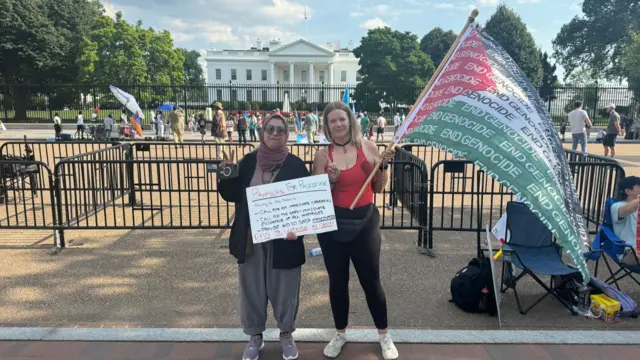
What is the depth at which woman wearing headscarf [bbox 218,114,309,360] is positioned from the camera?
3.18 meters

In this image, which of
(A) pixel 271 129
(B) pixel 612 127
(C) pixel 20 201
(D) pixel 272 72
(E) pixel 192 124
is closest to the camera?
(A) pixel 271 129

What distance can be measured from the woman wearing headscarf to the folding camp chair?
2.21m

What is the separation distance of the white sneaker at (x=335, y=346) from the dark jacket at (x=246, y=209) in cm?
73

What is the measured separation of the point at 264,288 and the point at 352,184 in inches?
39.3

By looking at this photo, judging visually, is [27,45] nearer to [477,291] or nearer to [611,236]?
[477,291]

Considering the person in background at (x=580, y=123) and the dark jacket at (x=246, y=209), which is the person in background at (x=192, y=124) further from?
the dark jacket at (x=246, y=209)

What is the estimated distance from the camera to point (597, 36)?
66062 millimetres

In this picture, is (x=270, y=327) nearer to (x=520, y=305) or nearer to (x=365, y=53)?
(x=520, y=305)

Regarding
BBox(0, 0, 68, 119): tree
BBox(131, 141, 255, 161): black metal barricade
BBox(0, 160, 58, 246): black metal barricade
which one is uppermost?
BBox(0, 0, 68, 119): tree

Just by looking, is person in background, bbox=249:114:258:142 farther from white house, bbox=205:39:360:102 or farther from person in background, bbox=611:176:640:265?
white house, bbox=205:39:360:102

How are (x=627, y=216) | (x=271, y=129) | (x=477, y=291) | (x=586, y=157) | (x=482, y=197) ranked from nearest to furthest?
(x=271, y=129) < (x=477, y=291) < (x=627, y=216) < (x=482, y=197) < (x=586, y=157)

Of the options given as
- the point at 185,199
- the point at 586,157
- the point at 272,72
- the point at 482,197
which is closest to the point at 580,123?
the point at 586,157

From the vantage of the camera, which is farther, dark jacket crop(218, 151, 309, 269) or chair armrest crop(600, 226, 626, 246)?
chair armrest crop(600, 226, 626, 246)

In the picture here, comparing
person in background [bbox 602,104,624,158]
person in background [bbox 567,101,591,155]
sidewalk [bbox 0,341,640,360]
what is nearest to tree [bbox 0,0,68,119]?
person in background [bbox 567,101,591,155]
